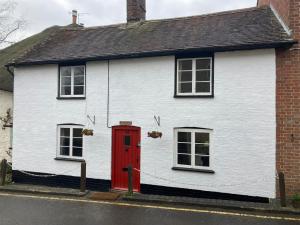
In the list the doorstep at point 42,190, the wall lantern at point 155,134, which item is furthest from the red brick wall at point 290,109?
the doorstep at point 42,190

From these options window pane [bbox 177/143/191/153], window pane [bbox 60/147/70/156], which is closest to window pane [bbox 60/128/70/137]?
window pane [bbox 60/147/70/156]

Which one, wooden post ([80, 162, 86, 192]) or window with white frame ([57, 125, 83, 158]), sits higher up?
window with white frame ([57, 125, 83, 158])

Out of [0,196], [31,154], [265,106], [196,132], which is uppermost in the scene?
[265,106]

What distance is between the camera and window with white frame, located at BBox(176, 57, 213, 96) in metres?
11.7

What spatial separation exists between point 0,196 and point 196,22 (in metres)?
10.1

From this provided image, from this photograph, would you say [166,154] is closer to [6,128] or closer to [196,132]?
[196,132]

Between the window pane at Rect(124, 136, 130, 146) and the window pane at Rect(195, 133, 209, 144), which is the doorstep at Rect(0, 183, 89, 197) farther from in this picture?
the window pane at Rect(195, 133, 209, 144)

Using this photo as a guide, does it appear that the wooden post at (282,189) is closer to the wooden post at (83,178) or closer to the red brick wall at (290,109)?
the red brick wall at (290,109)

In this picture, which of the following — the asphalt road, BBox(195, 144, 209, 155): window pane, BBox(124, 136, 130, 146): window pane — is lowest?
the asphalt road

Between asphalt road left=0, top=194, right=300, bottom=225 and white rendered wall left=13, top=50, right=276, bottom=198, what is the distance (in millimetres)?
1603

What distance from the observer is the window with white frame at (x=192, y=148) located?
38.1 feet

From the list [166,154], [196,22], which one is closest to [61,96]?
[166,154]

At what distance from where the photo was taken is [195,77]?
1184 cm

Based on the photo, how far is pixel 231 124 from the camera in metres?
11.1
